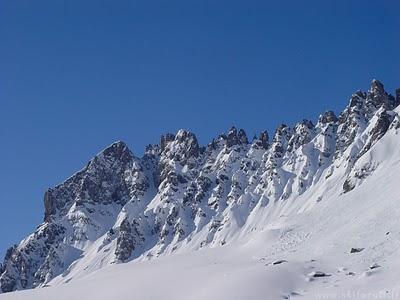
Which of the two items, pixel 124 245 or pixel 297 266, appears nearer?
pixel 297 266

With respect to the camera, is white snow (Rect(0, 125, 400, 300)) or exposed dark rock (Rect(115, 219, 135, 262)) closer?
white snow (Rect(0, 125, 400, 300))

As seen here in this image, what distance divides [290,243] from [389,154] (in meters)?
57.8

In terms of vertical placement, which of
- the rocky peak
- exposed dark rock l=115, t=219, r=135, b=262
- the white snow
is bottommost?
the white snow

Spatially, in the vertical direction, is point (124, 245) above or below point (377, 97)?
below

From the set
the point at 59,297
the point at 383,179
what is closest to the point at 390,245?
the point at 59,297

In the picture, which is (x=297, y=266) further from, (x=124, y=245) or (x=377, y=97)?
(x=377, y=97)

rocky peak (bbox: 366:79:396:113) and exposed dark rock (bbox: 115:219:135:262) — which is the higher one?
rocky peak (bbox: 366:79:396:113)

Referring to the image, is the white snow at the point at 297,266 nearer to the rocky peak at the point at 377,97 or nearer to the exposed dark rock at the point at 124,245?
the rocky peak at the point at 377,97

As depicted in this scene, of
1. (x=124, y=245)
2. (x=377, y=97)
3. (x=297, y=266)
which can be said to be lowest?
(x=297, y=266)

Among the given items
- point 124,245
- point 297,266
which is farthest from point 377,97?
point 297,266

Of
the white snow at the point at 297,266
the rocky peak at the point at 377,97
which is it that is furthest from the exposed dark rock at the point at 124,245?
the white snow at the point at 297,266

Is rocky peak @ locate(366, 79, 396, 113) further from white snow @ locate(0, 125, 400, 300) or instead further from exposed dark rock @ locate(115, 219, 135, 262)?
white snow @ locate(0, 125, 400, 300)

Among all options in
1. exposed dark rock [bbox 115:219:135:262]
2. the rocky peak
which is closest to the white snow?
the rocky peak

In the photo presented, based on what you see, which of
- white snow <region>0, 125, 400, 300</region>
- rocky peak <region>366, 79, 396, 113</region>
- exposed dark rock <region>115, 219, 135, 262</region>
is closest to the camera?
white snow <region>0, 125, 400, 300</region>
